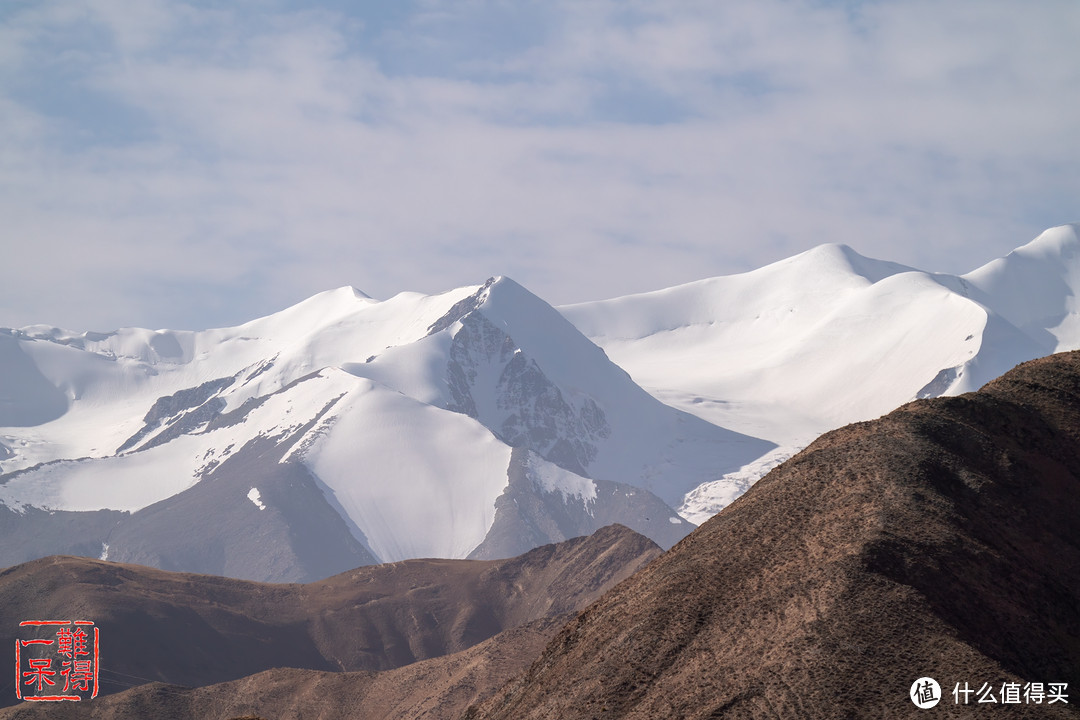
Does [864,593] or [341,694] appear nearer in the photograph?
[864,593]

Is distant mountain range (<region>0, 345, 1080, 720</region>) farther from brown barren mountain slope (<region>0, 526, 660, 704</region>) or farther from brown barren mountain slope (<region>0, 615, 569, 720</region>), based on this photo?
brown barren mountain slope (<region>0, 526, 660, 704</region>)

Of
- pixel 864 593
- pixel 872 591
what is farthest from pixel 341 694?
pixel 872 591

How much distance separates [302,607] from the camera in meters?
122

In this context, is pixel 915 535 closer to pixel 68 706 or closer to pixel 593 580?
pixel 68 706

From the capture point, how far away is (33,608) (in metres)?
105

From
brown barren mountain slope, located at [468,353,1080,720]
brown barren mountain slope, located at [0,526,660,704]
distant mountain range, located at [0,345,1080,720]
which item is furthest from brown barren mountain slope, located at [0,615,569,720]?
brown barren mountain slope, located at [468,353,1080,720]

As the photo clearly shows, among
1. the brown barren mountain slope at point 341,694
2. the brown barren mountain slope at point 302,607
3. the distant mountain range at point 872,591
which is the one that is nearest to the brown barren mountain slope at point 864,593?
the distant mountain range at point 872,591

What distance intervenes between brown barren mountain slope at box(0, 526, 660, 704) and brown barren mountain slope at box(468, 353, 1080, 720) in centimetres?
6472

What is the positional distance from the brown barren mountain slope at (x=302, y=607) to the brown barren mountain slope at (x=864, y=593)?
64.7 m

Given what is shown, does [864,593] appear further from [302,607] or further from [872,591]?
[302,607]

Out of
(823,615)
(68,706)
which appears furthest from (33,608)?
(823,615)

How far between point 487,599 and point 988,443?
87.3 m

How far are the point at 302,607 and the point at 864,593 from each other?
9312cm

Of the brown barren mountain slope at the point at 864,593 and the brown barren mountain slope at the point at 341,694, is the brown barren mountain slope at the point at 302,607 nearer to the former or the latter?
the brown barren mountain slope at the point at 341,694
